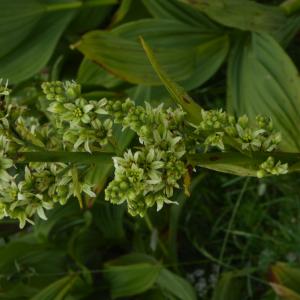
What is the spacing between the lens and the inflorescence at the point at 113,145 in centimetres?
149

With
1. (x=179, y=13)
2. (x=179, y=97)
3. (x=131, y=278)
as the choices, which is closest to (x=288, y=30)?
(x=179, y=13)

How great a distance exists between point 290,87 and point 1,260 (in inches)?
58.2

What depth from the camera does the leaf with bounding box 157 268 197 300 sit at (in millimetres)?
2861

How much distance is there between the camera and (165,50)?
9.64ft

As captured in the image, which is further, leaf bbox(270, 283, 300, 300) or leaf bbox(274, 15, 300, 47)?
leaf bbox(274, 15, 300, 47)

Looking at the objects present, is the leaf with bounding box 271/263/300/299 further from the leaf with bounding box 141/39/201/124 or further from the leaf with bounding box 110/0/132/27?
the leaf with bounding box 110/0/132/27

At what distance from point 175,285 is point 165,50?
42.7 inches

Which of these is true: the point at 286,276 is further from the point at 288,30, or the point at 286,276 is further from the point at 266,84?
the point at 288,30

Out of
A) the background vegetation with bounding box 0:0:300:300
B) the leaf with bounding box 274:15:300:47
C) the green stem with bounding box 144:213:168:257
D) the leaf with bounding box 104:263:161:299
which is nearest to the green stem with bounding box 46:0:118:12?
the background vegetation with bounding box 0:0:300:300

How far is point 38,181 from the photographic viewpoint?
156 cm

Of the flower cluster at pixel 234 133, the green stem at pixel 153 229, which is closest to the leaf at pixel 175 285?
the green stem at pixel 153 229

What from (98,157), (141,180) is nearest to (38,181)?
(98,157)

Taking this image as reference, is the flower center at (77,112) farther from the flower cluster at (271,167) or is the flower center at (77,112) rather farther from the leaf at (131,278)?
the leaf at (131,278)

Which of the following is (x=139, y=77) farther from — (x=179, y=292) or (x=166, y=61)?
(x=179, y=292)
